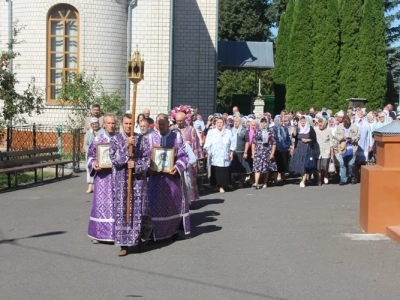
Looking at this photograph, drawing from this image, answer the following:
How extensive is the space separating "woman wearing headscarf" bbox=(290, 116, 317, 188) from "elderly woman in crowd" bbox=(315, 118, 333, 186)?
0.26 metres

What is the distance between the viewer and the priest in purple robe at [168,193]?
10859mm

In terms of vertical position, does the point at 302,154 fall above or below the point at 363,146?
below

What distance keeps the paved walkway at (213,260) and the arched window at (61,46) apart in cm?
1083

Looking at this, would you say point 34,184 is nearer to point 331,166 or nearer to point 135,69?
point 331,166

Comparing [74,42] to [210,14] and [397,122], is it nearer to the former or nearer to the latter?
[210,14]

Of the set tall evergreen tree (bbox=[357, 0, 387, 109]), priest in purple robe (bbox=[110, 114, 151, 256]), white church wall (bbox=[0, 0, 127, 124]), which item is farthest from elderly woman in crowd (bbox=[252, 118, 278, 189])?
tall evergreen tree (bbox=[357, 0, 387, 109])

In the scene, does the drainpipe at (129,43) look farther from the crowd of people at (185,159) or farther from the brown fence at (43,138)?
the crowd of people at (185,159)

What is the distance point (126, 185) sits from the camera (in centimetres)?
1006

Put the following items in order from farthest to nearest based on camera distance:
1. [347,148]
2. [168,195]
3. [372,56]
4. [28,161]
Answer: [372,56] < [347,148] < [28,161] < [168,195]

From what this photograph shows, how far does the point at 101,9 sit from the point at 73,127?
3.85 meters

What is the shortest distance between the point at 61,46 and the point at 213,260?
53.9ft

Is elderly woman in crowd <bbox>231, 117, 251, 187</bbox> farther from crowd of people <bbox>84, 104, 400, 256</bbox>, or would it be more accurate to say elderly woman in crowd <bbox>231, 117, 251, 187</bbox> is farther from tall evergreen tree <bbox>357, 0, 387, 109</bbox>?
tall evergreen tree <bbox>357, 0, 387, 109</bbox>

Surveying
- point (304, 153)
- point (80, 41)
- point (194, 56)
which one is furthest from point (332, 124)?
point (194, 56)

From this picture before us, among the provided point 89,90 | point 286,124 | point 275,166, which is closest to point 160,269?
point 275,166
